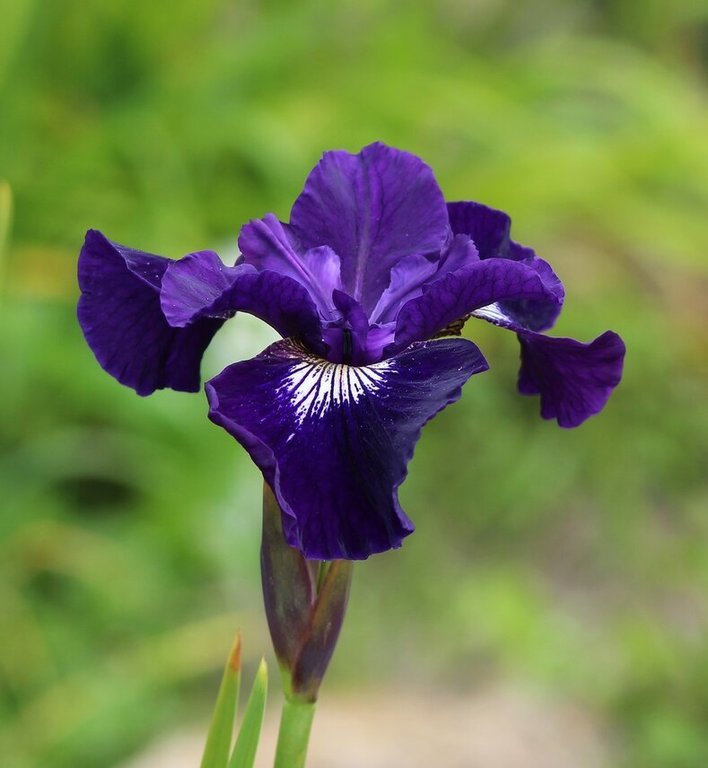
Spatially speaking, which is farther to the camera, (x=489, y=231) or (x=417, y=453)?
(x=417, y=453)

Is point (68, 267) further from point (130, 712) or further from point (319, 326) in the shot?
point (319, 326)

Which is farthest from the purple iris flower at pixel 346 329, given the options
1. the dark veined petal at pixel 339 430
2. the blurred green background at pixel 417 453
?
the blurred green background at pixel 417 453

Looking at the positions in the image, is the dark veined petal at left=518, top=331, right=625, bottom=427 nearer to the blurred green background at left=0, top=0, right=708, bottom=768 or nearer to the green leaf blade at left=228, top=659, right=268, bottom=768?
the green leaf blade at left=228, top=659, right=268, bottom=768

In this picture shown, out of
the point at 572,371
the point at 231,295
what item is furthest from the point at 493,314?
the point at 231,295

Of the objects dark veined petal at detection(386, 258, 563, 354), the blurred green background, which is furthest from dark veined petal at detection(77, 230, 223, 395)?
the blurred green background

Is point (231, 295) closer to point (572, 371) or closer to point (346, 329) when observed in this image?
point (346, 329)

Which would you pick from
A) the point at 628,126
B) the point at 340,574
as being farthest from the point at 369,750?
the point at 628,126
